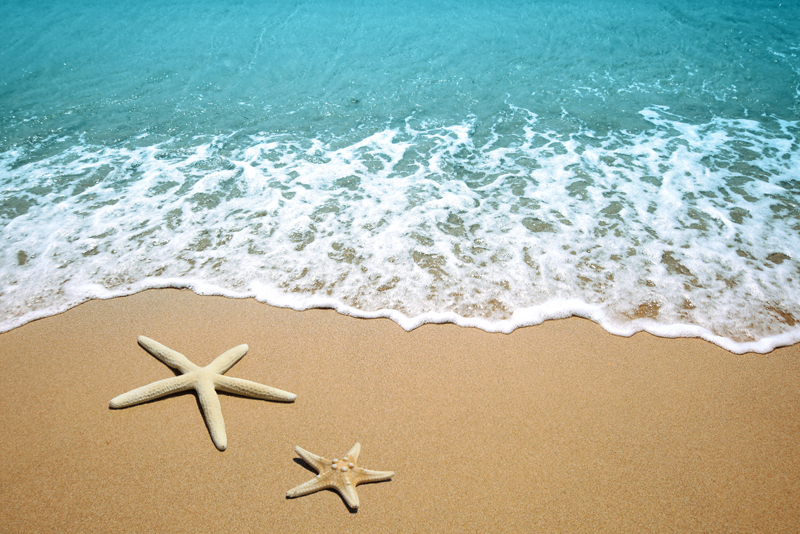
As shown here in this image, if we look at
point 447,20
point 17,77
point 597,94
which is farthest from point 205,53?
point 597,94

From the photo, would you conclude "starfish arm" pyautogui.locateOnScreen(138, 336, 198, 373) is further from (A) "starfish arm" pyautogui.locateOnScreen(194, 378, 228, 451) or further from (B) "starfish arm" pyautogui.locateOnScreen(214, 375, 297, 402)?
(B) "starfish arm" pyautogui.locateOnScreen(214, 375, 297, 402)

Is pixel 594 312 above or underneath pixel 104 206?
underneath

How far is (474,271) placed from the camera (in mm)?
4383

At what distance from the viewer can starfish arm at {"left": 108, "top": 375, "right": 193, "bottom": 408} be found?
10.1ft

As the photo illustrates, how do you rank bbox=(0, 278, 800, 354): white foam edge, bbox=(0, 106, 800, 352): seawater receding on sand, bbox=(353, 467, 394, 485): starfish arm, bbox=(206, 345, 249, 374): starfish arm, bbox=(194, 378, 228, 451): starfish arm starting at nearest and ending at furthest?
bbox=(353, 467, 394, 485): starfish arm, bbox=(194, 378, 228, 451): starfish arm, bbox=(206, 345, 249, 374): starfish arm, bbox=(0, 278, 800, 354): white foam edge, bbox=(0, 106, 800, 352): seawater receding on sand

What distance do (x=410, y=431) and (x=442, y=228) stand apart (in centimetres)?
275

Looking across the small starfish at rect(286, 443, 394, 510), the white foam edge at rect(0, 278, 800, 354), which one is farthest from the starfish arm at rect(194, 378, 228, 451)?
the white foam edge at rect(0, 278, 800, 354)

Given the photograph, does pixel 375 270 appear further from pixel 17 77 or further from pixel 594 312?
pixel 17 77

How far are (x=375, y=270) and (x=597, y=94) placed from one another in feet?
25.5

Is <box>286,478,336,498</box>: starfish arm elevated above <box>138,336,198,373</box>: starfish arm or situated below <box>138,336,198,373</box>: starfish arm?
below

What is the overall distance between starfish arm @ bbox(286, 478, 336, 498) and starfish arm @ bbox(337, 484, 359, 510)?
8 centimetres

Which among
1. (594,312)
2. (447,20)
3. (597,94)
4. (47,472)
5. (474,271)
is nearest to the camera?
(47,472)

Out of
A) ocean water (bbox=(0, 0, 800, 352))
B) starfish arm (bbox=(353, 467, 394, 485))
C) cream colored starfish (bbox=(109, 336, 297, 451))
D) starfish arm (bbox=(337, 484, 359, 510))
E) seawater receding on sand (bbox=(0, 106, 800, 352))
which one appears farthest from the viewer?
ocean water (bbox=(0, 0, 800, 352))

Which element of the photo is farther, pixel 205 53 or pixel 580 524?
pixel 205 53
